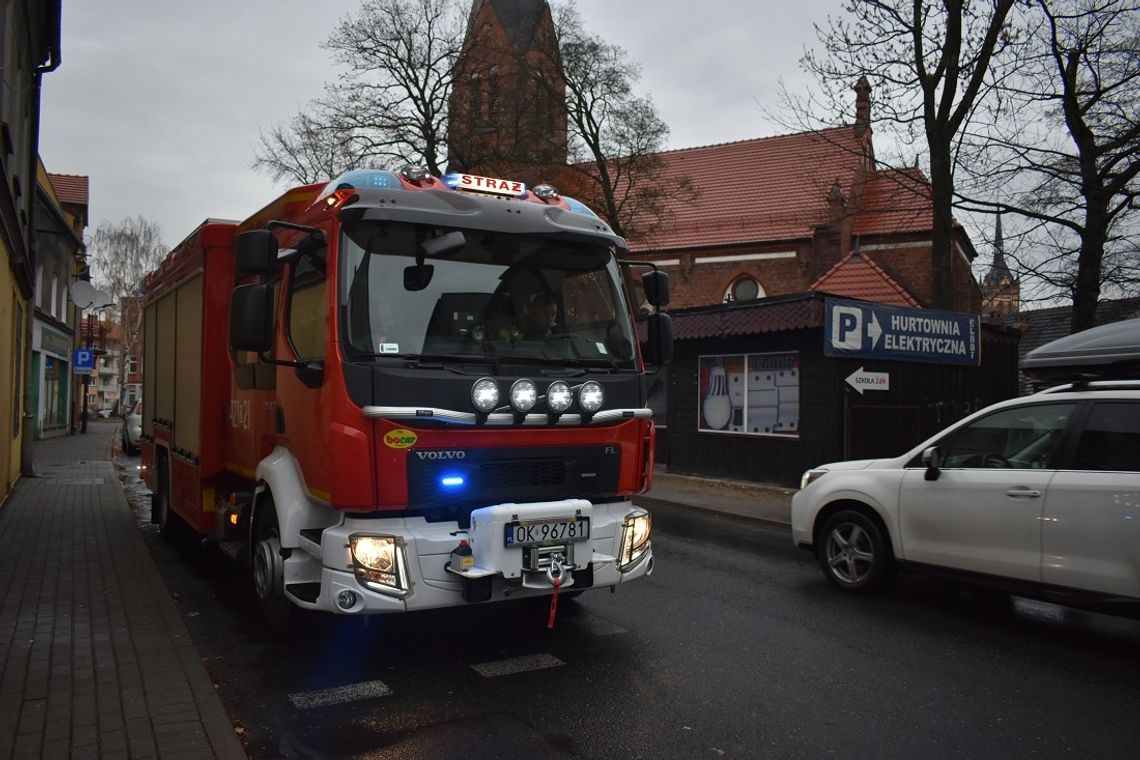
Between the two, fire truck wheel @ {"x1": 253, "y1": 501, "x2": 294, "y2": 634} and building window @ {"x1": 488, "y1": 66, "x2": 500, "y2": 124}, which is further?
building window @ {"x1": 488, "y1": 66, "x2": 500, "y2": 124}

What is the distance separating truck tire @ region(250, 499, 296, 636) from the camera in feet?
17.1

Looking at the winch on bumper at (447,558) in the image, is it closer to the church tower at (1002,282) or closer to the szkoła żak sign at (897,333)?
the szkoła żak sign at (897,333)

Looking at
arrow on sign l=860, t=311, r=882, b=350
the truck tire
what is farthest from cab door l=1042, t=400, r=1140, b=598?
arrow on sign l=860, t=311, r=882, b=350

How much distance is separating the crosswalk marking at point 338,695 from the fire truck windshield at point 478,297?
1824 mm

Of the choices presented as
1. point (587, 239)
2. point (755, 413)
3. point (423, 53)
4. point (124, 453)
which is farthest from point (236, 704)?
point (423, 53)

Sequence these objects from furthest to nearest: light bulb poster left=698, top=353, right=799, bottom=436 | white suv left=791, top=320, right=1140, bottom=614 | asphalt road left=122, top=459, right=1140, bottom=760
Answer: light bulb poster left=698, top=353, right=799, bottom=436, white suv left=791, top=320, right=1140, bottom=614, asphalt road left=122, top=459, right=1140, bottom=760

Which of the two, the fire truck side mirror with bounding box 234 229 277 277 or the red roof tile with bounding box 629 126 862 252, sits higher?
the red roof tile with bounding box 629 126 862 252

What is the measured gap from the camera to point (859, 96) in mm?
15562

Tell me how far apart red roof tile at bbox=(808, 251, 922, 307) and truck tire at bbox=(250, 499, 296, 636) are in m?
18.1

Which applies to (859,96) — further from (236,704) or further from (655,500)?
(236,704)

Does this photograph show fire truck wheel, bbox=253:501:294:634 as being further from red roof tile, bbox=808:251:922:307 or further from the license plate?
red roof tile, bbox=808:251:922:307

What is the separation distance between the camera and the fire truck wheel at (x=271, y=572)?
521 cm

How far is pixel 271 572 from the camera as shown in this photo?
17.1 ft

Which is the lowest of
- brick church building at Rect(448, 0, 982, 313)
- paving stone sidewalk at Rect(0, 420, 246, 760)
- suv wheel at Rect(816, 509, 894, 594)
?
paving stone sidewalk at Rect(0, 420, 246, 760)
